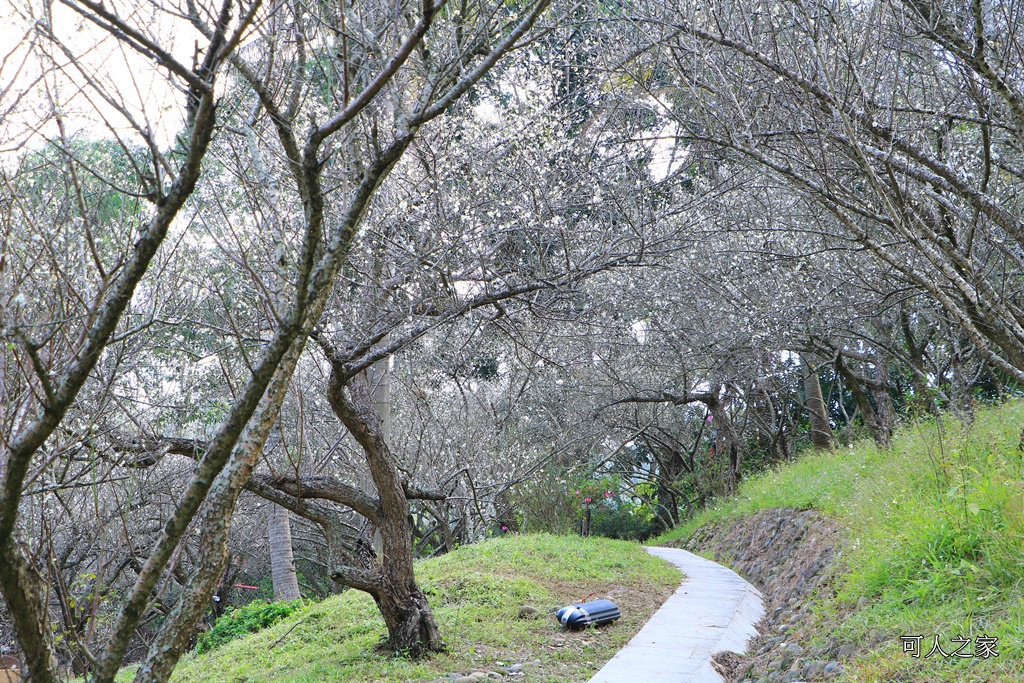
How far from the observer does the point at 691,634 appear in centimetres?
667

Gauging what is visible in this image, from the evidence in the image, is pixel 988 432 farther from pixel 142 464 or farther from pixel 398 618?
pixel 142 464

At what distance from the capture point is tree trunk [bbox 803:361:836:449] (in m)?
14.0

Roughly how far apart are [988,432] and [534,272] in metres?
4.23

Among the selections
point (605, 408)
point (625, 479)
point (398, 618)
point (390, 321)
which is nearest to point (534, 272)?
point (390, 321)

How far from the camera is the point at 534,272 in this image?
6895 millimetres

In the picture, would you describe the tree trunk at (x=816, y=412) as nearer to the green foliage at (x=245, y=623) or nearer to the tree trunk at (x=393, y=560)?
the green foliage at (x=245, y=623)

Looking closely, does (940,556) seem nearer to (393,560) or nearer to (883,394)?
(393,560)

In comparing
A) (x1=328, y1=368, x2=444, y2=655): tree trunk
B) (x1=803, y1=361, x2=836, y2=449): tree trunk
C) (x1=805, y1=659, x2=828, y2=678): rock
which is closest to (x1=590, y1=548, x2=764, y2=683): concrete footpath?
(x1=805, y1=659, x2=828, y2=678): rock

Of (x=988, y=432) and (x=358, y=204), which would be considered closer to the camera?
(x=358, y=204)

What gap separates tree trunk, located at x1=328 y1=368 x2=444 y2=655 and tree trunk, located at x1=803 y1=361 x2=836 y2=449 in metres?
9.89

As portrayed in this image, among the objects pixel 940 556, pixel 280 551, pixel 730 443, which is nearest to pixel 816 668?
pixel 940 556

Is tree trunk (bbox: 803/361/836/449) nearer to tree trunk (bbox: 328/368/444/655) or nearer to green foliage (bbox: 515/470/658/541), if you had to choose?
green foliage (bbox: 515/470/658/541)

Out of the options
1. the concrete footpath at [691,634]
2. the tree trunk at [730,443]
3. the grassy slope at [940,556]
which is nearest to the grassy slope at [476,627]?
the concrete footpath at [691,634]

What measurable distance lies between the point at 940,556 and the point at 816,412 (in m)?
9.81
